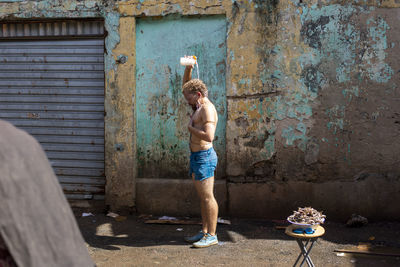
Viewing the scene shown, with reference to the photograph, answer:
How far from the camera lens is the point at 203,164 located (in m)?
4.48

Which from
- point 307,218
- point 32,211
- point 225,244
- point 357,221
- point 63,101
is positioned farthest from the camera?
point 63,101

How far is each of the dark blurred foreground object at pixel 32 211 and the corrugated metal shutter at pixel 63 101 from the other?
4527 millimetres

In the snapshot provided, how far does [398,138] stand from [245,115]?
2.12 metres

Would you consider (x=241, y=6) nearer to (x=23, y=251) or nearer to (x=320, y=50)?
(x=320, y=50)

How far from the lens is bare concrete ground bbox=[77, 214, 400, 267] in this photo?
430cm

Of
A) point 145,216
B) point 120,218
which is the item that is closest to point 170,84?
point 145,216

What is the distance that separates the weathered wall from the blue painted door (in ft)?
0.47

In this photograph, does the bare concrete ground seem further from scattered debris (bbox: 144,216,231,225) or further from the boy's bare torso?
the boy's bare torso

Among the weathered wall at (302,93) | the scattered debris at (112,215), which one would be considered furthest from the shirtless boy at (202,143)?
the scattered debris at (112,215)

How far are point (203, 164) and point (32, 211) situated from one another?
3.06 m

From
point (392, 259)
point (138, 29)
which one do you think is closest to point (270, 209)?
point (392, 259)

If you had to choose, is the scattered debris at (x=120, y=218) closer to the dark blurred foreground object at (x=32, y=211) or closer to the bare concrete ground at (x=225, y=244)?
the bare concrete ground at (x=225, y=244)

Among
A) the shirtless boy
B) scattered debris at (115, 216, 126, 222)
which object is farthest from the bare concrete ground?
the shirtless boy

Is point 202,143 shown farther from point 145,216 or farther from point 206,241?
point 145,216
